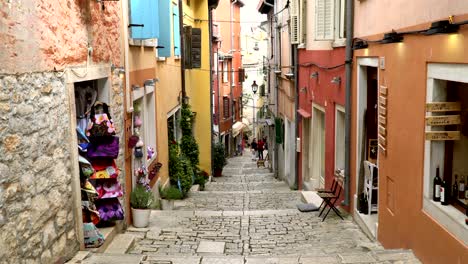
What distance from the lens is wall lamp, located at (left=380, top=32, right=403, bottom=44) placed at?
6.33 metres

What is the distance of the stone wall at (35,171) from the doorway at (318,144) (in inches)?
318

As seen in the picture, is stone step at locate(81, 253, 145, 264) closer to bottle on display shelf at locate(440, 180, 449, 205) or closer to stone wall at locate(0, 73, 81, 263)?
stone wall at locate(0, 73, 81, 263)

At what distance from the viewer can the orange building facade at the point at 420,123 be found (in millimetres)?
4863

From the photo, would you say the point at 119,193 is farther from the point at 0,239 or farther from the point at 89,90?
the point at 0,239

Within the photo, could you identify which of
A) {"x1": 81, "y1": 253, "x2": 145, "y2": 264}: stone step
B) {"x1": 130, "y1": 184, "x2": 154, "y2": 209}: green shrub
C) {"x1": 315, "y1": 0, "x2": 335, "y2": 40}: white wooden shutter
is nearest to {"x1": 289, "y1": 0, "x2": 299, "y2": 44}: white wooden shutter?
{"x1": 315, "y1": 0, "x2": 335, "y2": 40}: white wooden shutter

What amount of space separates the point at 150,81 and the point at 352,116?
393 centimetres

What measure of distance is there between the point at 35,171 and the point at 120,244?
261 cm

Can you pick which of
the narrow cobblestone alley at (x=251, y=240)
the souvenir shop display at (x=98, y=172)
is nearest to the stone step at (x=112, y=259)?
the narrow cobblestone alley at (x=251, y=240)

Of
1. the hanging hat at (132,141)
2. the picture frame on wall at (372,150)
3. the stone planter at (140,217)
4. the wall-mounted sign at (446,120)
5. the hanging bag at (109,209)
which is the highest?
the wall-mounted sign at (446,120)

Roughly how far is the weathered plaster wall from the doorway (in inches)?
259

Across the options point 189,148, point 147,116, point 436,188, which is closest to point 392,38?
point 436,188

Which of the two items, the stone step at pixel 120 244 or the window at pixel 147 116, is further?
the window at pixel 147 116

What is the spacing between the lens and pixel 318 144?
13.2 meters

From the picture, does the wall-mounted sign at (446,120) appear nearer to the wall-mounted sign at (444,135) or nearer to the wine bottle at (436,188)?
the wall-mounted sign at (444,135)
